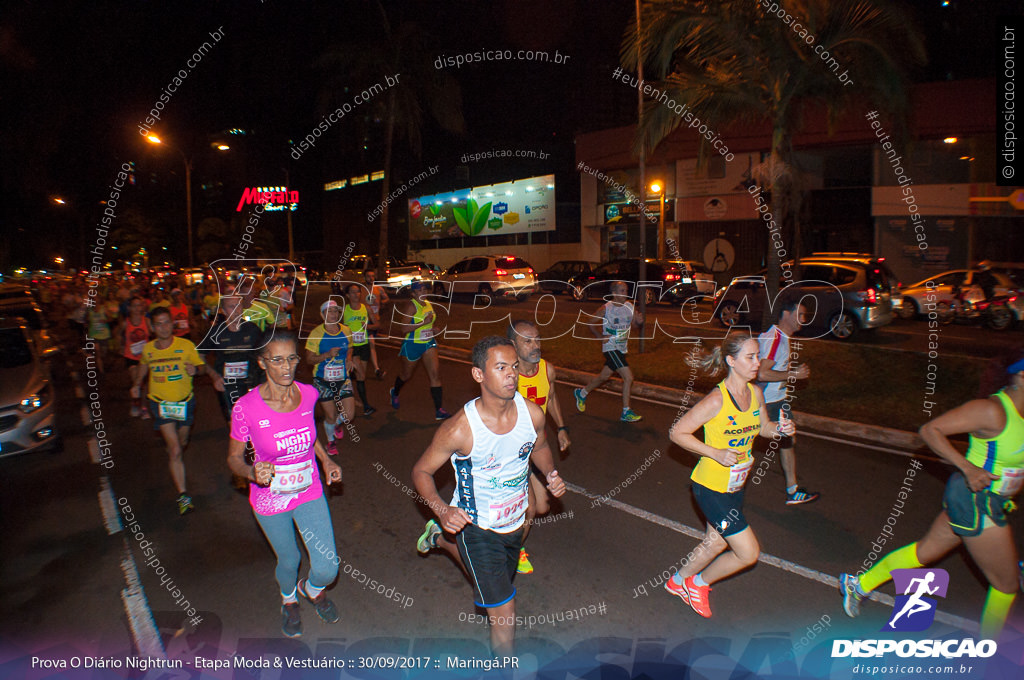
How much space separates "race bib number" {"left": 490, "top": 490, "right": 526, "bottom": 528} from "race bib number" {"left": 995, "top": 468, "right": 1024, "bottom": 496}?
2.52 m

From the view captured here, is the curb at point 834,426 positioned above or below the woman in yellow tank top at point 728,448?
below

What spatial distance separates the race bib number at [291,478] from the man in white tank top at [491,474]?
3.12 ft

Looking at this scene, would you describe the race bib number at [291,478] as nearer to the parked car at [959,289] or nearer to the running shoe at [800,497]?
the running shoe at [800,497]

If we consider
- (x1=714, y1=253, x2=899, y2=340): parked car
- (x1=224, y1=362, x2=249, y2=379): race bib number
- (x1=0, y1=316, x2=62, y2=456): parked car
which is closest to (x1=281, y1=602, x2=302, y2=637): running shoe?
(x1=224, y1=362, x2=249, y2=379): race bib number

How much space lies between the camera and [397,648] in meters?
3.94

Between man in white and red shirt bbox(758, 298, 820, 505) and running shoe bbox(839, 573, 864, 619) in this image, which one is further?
man in white and red shirt bbox(758, 298, 820, 505)

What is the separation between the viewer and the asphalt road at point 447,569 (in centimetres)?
396

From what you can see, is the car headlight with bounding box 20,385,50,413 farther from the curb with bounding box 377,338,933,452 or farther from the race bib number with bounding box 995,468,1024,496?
the race bib number with bounding box 995,468,1024,496

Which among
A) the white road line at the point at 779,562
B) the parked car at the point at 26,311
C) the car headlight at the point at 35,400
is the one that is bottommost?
the white road line at the point at 779,562

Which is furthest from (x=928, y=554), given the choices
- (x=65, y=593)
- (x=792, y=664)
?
(x=65, y=593)

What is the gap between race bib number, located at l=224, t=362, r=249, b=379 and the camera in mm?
6785

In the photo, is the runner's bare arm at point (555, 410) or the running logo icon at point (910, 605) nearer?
the running logo icon at point (910, 605)

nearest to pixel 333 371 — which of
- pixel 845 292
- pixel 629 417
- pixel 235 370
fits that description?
pixel 235 370

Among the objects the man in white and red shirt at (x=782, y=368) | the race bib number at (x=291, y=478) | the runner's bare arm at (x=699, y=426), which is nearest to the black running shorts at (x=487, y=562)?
the race bib number at (x=291, y=478)
